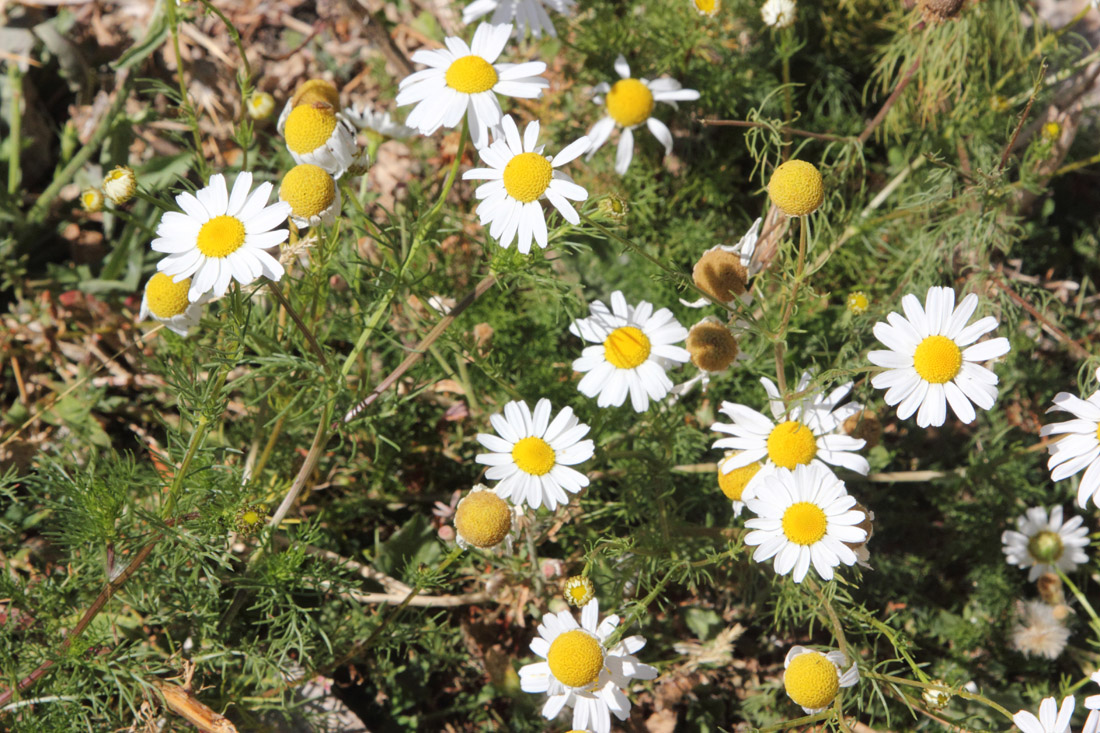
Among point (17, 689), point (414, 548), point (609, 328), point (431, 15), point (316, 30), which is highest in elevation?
point (431, 15)

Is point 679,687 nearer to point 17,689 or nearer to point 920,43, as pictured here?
point 17,689

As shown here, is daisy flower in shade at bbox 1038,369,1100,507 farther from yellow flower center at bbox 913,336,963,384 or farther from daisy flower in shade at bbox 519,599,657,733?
daisy flower in shade at bbox 519,599,657,733

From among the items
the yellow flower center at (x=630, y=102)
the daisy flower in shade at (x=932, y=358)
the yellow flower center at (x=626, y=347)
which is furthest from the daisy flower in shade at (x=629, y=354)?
the yellow flower center at (x=630, y=102)

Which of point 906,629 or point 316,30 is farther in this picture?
point 316,30

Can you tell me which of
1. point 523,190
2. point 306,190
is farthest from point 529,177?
point 306,190

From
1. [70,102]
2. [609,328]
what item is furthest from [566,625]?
[70,102]

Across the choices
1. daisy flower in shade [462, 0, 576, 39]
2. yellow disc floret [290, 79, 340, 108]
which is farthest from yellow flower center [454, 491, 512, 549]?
daisy flower in shade [462, 0, 576, 39]

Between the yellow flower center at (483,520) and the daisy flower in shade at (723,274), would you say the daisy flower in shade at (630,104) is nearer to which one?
the daisy flower in shade at (723,274)

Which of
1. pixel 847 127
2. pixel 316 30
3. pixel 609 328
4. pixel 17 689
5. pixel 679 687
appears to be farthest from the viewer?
pixel 316 30
